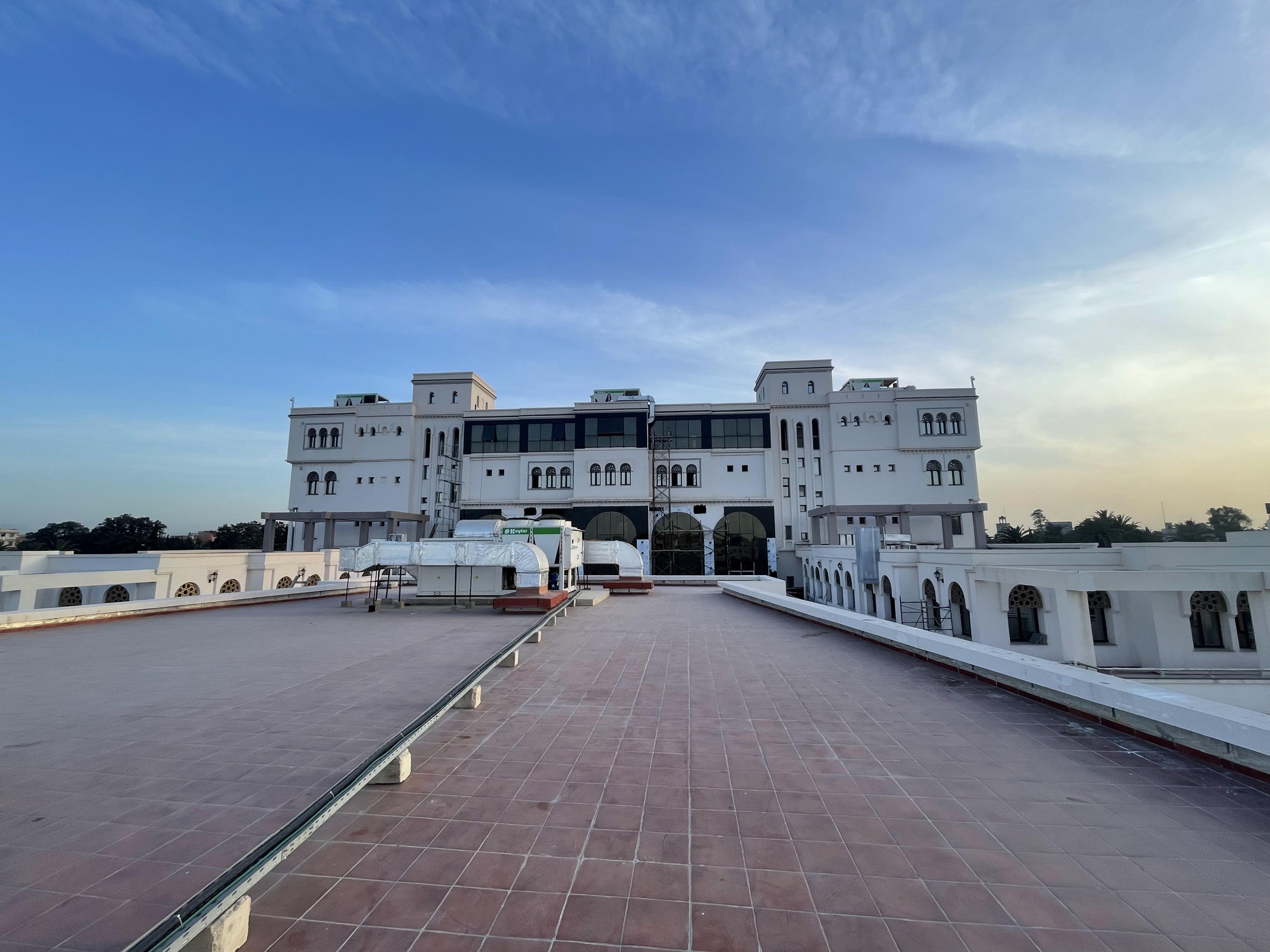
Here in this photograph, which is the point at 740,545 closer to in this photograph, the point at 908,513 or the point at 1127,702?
the point at 908,513

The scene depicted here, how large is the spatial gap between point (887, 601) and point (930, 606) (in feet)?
8.57

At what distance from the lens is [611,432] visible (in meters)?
37.3

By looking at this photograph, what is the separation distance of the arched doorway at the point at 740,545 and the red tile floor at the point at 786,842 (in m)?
31.0

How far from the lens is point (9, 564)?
1692 centimetres

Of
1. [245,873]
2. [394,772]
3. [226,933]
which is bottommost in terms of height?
[394,772]

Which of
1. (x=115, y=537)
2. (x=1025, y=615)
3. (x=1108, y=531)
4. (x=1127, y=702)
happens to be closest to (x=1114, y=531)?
(x=1108, y=531)

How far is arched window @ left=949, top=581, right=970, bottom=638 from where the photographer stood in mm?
20375

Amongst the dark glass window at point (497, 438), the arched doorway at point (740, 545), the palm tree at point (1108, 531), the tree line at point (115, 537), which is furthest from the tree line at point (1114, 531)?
the tree line at point (115, 537)

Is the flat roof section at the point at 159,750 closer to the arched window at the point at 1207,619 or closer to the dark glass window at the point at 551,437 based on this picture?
the arched window at the point at 1207,619

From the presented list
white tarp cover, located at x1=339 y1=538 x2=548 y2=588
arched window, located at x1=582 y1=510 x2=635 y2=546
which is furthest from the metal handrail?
arched window, located at x1=582 y1=510 x2=635 y2=546

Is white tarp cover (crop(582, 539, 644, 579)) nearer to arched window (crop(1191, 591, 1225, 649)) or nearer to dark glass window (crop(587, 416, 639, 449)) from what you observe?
dark glass window (crop(587, 416, 639, 449))

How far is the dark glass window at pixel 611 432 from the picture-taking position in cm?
3725

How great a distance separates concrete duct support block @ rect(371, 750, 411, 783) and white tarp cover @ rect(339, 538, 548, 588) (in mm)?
10505

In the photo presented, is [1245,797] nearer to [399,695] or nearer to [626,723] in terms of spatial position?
[626,723]
